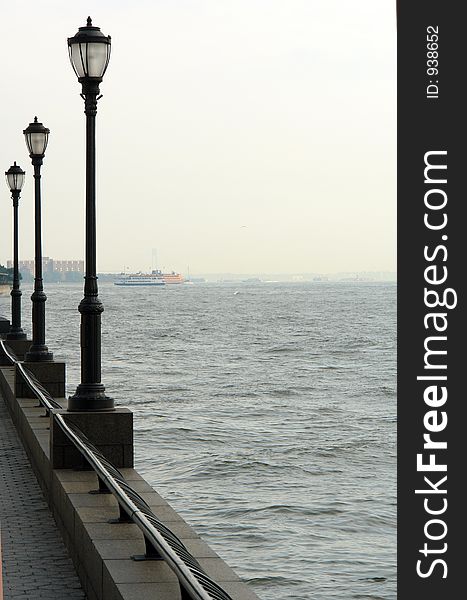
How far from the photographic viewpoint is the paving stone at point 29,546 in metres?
9.39

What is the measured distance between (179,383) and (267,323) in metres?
73.6

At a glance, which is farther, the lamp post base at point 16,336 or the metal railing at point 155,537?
the lamp post base at point 16,336

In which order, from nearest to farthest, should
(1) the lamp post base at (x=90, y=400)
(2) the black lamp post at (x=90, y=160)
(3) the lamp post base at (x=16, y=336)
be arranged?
(1) the lamp post base at (x=90, y=400)
(2) the black lamp post at (x=90, y=160)
(3) the lamp post base at (x=16, y=336)

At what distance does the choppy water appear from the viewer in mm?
17406

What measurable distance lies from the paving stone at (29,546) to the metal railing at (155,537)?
68cm

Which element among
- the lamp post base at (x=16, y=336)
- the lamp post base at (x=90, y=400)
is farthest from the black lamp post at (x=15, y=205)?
the lamp post base at (x=90, y=400)

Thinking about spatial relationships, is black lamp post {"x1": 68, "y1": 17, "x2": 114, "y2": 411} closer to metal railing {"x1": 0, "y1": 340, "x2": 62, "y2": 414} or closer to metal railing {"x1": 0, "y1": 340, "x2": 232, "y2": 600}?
metal railing {"x1": 0, "y1": 340, "x2": 62, "y2": 414}

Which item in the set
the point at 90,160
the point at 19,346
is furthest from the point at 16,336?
the point at 90,160

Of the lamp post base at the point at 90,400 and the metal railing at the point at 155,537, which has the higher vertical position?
the lamp post base at the point at 90,400

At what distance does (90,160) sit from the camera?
13.0 metres

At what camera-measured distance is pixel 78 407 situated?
12.4m

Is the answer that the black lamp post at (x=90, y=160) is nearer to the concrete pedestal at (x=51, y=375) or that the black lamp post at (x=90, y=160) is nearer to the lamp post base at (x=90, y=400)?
the lamp post base at (x=90, y=400)

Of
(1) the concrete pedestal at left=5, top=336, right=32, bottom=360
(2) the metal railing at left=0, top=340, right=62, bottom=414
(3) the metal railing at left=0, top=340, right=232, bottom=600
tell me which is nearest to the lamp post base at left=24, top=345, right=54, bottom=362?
(2) the metal railing at left=0, top=340, right=62, bottom=414

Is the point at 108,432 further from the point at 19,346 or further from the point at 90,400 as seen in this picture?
the point at 19,346
